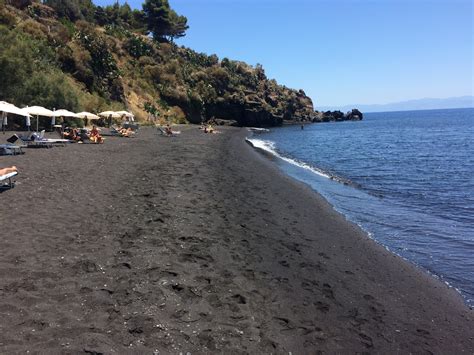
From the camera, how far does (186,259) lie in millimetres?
7633

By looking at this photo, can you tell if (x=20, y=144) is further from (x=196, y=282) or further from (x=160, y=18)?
(x=160, y=18)

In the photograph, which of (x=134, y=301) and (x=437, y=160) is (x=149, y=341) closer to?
(x=134, y=301)

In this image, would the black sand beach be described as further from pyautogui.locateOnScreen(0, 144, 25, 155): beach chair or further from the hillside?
the hillside

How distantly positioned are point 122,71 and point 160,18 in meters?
39.8

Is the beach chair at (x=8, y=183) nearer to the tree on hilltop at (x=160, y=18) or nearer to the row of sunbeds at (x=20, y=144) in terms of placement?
the row of sunbeds at (x=20, y=144)

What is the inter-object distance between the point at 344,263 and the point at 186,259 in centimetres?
355

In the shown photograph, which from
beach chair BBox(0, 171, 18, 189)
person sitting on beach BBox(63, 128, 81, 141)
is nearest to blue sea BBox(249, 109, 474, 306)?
beach chair BBox(0, 171, 18, 189)

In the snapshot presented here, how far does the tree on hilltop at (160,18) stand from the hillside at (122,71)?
254 mm

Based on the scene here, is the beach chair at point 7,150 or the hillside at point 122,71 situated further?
the hillside at point 122,71

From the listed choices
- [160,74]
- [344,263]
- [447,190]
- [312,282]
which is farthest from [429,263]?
[160,74]

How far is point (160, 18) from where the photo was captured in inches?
4016

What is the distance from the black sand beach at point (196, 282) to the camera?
5195 millimetres

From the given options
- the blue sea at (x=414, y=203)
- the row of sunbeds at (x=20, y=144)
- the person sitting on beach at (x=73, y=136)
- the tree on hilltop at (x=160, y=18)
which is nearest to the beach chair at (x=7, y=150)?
the row of sunbeds at (x=20, y=144)

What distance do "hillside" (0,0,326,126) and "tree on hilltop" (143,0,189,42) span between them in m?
0.25
